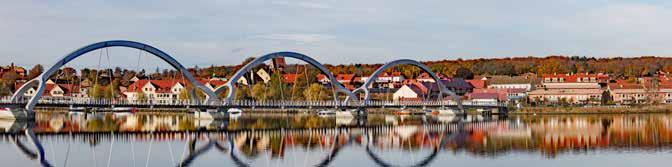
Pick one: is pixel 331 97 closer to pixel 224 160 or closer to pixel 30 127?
pixel 30 127

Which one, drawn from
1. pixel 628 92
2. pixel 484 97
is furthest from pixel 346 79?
pixel 628 92

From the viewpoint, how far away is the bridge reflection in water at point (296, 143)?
34.3 metres

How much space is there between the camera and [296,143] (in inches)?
1662

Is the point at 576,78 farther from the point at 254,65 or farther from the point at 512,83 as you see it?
the point at 254,65

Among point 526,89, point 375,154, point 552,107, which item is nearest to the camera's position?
point 375,154

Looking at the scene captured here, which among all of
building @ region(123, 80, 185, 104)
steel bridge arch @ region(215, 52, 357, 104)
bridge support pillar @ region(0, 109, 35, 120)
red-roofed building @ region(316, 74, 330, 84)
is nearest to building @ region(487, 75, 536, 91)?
red-roofed building @ region(316, 74, 330, 84)

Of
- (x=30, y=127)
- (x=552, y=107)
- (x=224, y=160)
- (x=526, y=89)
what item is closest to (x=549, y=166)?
(x=224, y=160)

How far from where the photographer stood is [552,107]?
293 ft

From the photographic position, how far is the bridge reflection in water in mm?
34344

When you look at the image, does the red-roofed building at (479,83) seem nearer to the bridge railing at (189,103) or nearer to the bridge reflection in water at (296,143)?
the bridge railing at (189,103)

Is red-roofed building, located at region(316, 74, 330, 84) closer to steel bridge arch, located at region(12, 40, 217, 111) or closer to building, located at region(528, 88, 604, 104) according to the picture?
building, located at region(528, 88, 604, 104)

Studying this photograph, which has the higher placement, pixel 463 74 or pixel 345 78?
pixel 463 74

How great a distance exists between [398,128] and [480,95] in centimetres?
4343

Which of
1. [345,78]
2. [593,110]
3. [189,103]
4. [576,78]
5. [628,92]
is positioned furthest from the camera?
[345,78]
